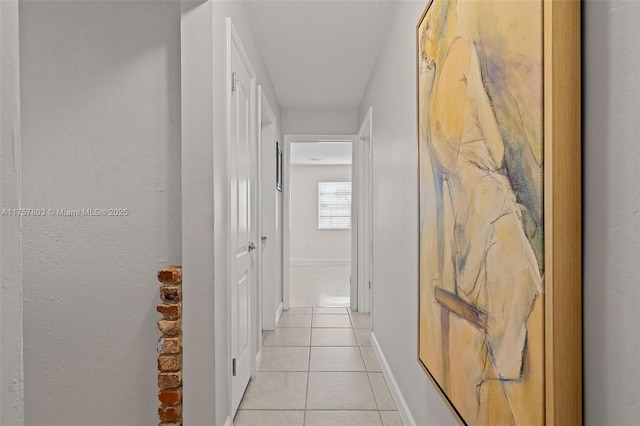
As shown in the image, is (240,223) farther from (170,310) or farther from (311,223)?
(311,223)

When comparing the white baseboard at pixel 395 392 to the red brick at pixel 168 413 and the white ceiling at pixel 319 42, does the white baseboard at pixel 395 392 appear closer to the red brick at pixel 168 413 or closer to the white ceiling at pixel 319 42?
the red brick at pixel 168 413

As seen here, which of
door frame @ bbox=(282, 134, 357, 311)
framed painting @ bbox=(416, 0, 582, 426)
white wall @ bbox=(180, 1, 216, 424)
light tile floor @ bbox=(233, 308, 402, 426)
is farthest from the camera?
door frame @ bbox=(282, 134, 357, 311)

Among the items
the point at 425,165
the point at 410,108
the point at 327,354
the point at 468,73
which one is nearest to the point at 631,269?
the point at 468,73

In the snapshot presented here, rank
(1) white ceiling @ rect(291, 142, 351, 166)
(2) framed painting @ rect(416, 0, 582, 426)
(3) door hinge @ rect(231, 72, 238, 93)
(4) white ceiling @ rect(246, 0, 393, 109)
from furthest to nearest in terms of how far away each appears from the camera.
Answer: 1. (1) white ceiling @ rect(291, 142, 351, 166)
2. (4) white ceiling @ rect(246, 0, 393, 109)
3. (3) door hinge @ rect(231, 72, 238, 93)
4. (2) framed painting @ rect(416, 0, 582, 426)

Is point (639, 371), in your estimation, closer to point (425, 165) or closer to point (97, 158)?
point (425, 165)

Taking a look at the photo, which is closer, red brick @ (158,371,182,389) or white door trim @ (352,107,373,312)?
red brick @ (158,371,182,389)

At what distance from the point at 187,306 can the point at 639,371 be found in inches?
62.2

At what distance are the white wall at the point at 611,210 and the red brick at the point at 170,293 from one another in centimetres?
153

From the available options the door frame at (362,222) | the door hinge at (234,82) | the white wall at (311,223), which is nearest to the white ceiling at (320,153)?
the white wall at (311,223)

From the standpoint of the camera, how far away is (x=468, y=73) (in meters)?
1.10

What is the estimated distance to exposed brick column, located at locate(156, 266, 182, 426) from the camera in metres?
1.76

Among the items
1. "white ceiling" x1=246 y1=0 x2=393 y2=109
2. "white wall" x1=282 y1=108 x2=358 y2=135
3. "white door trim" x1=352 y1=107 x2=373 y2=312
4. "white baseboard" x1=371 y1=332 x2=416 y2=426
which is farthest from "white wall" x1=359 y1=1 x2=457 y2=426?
"white wall" x1=282 y1=108 x2=358 y2=135

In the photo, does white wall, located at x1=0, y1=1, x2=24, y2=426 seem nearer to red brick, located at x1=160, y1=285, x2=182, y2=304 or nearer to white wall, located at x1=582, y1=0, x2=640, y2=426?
white wall, located at x1=582, y1=0, x2=640, y2=426

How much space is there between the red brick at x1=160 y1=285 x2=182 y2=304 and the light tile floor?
0.92 meters
